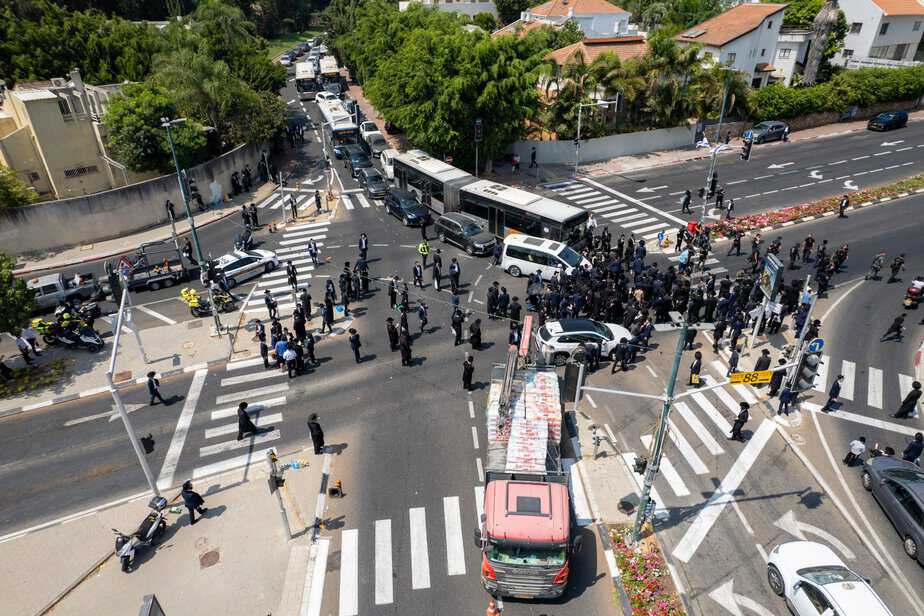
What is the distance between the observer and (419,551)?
15.2 m

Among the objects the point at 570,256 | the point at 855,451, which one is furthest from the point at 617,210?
the point at 855,451

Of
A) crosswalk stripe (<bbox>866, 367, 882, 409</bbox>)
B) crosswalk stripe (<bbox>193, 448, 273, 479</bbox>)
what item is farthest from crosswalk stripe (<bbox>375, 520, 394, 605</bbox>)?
crosswalk stripe (<bbox>866, 367, 882, 409</bbox>)

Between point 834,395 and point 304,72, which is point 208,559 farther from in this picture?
point 304,72

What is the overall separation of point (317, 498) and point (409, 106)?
3160 centimetres

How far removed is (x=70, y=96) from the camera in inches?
1411

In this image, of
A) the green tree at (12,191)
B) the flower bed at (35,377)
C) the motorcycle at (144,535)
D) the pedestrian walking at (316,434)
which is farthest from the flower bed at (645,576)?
the green tree at (12,191)

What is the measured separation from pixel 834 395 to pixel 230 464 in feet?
69.1

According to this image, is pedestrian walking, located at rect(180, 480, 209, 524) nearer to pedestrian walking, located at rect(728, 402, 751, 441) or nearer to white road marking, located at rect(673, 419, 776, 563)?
white road marking, located at rect(673, 419, 776, 563)

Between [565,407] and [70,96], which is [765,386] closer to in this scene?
[565,407]

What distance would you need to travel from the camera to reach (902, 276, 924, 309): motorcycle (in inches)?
1017

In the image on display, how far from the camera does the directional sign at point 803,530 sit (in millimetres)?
15316

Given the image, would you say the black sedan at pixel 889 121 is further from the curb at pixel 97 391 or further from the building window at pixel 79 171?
the building window at pixel 79 171

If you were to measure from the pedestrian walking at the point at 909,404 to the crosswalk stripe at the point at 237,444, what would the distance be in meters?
21.9

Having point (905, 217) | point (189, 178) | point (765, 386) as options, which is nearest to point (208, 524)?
point (765, 386)
